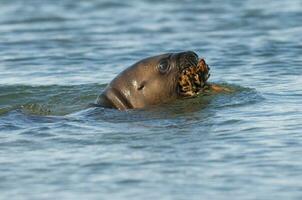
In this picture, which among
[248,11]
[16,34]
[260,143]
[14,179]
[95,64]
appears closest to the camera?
[14,179]

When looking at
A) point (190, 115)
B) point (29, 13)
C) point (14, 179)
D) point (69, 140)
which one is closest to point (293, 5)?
point (29, 13)

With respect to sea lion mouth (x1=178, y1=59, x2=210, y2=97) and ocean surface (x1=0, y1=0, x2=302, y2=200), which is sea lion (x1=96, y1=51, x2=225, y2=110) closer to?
sea lion mouth (x1=178, y1=59, x2=210, y2=97)

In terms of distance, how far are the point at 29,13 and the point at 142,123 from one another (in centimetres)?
1101

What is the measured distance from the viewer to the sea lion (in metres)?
10.6

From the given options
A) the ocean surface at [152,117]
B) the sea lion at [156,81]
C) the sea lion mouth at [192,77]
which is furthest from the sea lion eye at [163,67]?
the ocean surface at [152,117]

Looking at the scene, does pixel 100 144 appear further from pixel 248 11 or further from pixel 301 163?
pixel 248 11

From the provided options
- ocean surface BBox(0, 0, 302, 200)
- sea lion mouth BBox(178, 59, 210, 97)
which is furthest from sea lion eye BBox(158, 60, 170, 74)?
ocean surface BBox(0, 0, 302, 200)

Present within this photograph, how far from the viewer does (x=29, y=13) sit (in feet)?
66.7

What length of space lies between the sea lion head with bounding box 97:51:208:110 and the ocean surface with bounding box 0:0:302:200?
0.60 feet

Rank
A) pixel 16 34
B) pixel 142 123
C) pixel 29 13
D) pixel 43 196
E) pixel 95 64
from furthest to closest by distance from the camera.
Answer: pixel 29 13 < pixel 16 34 < pixel 95 64 < pixel 142 123 < pixel 43 196

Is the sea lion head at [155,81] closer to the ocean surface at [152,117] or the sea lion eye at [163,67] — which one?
the sea lion eye at [163,67]

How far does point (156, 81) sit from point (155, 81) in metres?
0.01

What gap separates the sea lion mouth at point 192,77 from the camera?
34.6 feet

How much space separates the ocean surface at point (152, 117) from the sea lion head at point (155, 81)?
18cm
